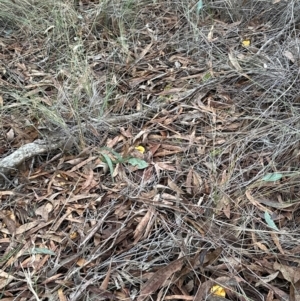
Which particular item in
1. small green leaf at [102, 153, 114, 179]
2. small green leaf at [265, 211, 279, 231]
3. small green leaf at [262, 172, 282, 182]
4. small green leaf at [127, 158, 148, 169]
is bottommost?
small green leaf at [265, 211, 279, 231]

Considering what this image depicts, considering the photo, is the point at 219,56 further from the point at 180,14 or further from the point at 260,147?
the point at 260,147

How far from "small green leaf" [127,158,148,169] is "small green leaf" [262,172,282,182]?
42 cm

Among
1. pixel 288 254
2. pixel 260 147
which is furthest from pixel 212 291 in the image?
pixel 260 147

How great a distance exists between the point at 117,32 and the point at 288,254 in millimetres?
1545

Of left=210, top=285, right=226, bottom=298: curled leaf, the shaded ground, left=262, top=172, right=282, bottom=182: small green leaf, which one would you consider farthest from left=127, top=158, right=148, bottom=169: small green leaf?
left=210, top=285, right=226, bottom=298: curled leaf

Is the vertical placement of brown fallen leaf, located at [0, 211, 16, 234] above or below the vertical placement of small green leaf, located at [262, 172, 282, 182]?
above

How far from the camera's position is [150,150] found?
5.67ft

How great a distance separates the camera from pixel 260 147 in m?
1.70

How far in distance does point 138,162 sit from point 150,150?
0.09 metres

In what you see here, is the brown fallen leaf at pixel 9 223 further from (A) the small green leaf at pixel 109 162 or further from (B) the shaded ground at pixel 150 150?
(A) the small green leaf at pixel 109 162

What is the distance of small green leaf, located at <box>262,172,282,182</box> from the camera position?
1.55 meters

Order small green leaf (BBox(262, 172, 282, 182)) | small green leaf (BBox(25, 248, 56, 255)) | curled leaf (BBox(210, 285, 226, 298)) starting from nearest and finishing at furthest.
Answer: curled leaf (BBox(210, 285, 226, 298)), small green leaf (BBox(25, 248, 56, 255)), small green leaf (BBox(262, 172, 282, 182))

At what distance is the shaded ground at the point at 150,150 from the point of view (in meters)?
1.34

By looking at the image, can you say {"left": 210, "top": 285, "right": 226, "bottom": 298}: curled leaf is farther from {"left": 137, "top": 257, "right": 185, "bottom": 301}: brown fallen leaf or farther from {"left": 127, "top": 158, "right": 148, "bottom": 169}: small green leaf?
{"left": 127, "top": 158, "right": 148, "bottom": 169}: small green leaf
